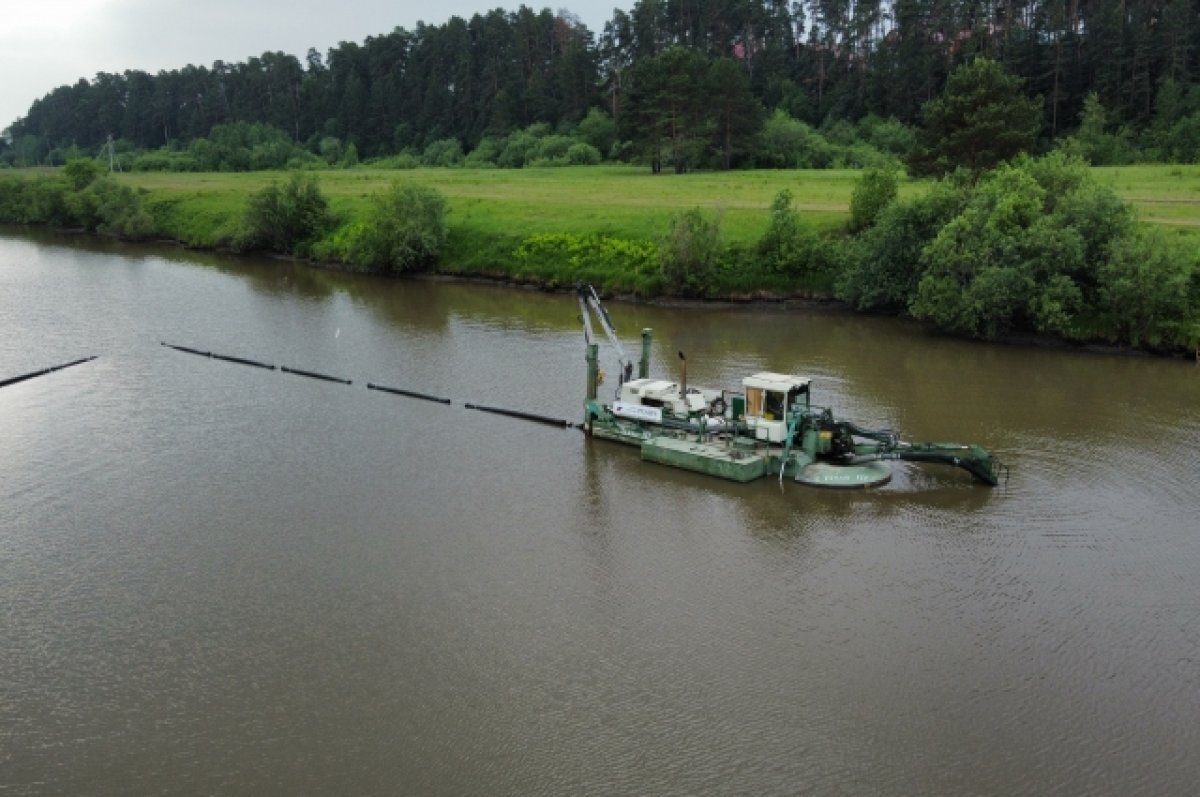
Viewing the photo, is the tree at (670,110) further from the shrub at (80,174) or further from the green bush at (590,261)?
the shrub at (80,174)

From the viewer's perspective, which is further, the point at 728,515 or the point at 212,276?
the point at 212,276

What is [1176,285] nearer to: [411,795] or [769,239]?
[769,239]

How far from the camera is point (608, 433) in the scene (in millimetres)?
33469

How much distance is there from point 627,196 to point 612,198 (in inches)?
57.6

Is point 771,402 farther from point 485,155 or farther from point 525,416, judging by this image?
point 485,155

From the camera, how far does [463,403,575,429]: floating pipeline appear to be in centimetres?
3516

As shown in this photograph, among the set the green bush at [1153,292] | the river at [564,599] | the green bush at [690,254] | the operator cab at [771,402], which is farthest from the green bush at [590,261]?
the operator cab at [771,402]

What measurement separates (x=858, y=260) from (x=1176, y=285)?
15609mm

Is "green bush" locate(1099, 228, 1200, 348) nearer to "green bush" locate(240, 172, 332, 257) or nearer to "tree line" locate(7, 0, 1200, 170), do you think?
"tree line" locate(7, 0, 1200, 170)

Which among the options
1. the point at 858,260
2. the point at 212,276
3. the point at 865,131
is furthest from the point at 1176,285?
the point at 865,131

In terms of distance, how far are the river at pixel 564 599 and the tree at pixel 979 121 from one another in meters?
20.9

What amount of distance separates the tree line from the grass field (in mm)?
8046

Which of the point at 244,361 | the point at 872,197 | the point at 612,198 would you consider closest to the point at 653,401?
the point at 244,361

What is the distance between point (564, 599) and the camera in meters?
22.7
